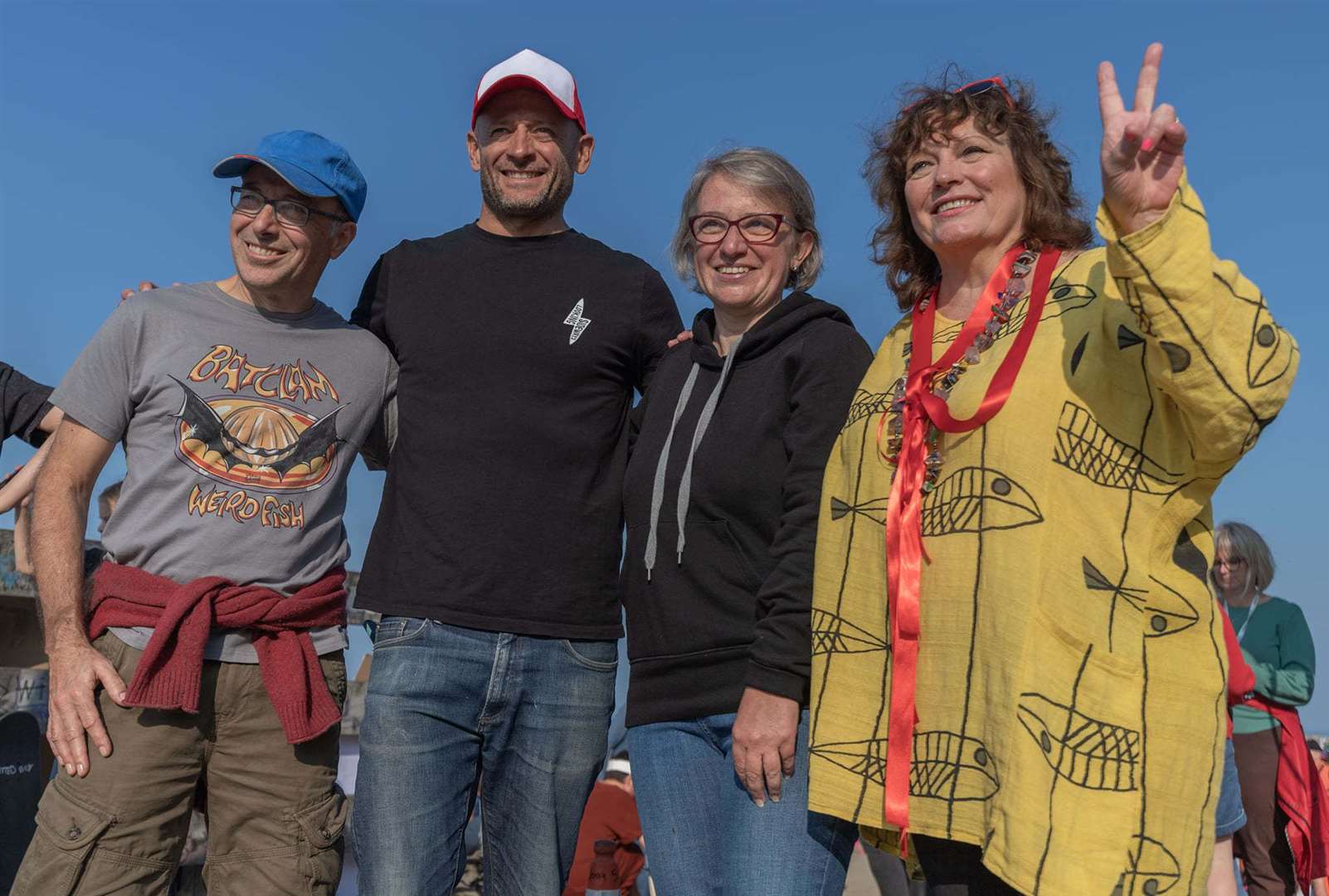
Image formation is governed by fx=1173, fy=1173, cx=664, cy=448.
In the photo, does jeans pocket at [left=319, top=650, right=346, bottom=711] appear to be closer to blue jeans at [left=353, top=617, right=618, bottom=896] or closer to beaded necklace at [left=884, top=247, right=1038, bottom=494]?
blue jeans at [left=353, top=617, right=618, bottom=896]

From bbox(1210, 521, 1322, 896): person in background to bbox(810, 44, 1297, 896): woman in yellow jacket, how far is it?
4606mm

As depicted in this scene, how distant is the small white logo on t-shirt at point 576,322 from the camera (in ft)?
10.3

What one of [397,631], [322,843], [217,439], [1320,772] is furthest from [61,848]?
[1320,772]

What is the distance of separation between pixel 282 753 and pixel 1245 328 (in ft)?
7.83

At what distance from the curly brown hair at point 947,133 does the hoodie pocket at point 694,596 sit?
2.36ft

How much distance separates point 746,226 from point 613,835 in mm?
4077

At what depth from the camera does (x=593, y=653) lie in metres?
3.04

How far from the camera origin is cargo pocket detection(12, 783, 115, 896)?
8.98ft

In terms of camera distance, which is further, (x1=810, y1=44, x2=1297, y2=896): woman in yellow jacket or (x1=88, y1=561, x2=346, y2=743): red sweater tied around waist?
(x1=88, y1=561, x2=346, y2=743): red sweater tied around waist

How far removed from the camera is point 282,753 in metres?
2.96

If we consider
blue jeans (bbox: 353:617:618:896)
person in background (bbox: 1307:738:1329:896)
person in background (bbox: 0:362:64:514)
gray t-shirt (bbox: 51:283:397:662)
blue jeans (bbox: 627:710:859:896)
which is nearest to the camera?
blue jeans (bbox: 627:710:859:896)

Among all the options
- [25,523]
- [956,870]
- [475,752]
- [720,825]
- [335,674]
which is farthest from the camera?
[25,523]

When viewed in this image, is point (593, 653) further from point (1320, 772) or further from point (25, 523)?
point (1320, 772)

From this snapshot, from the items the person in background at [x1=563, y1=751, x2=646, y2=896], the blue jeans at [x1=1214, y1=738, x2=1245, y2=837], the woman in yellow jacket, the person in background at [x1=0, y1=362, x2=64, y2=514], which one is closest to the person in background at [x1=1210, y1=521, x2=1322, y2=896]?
the blue jeans at [x1=1214, y1=738, x2=1245, y2=837]
